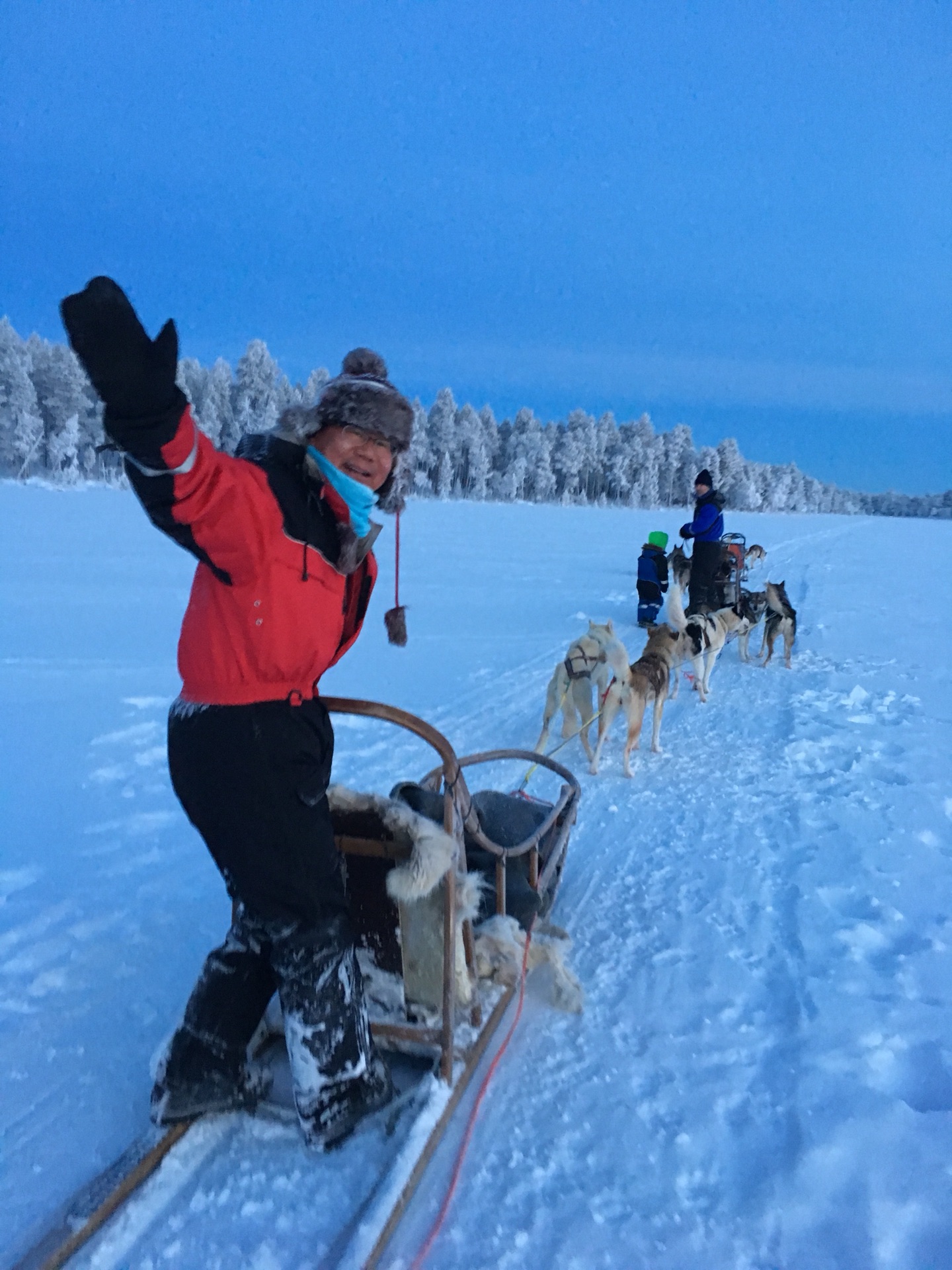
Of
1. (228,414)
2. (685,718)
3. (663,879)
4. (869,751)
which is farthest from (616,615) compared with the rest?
(228,414)

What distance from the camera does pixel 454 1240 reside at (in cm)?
171

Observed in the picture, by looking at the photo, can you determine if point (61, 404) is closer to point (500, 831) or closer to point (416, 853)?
point (500, 831)

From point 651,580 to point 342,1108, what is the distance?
8.78 m

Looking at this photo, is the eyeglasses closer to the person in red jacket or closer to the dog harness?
the person in red jacket

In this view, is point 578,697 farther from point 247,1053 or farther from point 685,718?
point 247,1053

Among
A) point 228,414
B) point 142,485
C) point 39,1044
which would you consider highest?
point 228,414

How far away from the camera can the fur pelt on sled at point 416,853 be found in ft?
6.13

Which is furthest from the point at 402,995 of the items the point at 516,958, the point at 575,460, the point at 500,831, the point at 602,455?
the point at 602,455

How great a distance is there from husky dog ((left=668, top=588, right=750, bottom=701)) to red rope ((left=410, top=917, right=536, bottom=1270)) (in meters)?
3.92

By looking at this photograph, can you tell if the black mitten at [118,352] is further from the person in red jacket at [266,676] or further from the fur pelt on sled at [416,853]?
the fur pelt on sled at [416,853]

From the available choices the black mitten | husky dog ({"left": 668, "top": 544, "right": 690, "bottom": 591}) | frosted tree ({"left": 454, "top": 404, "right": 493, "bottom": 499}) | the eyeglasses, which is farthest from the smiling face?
frosted tree ({"left": 454, "top": 404, "right": 493, "bottom": 499})

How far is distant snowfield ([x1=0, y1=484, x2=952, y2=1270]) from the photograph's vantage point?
1.76 m

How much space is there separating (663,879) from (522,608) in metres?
7.62

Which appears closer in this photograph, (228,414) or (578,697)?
(578,697)
